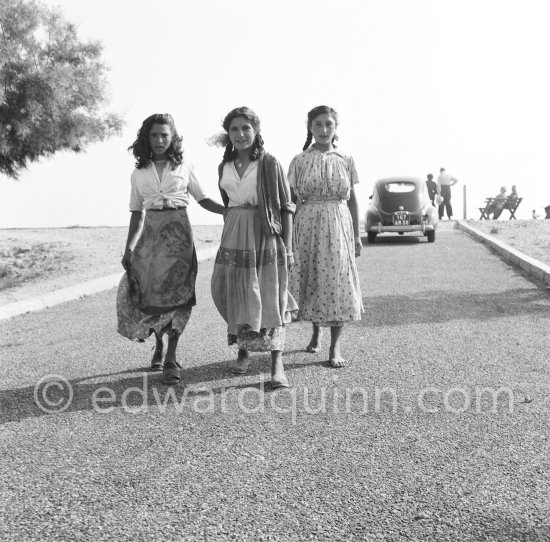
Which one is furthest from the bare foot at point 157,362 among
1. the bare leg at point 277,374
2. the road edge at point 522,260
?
the road edge at point 522,260

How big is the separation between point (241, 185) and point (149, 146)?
2.50 feet

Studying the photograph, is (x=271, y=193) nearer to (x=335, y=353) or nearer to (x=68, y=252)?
(x=335, y=353)

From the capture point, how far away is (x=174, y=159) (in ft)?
17.7

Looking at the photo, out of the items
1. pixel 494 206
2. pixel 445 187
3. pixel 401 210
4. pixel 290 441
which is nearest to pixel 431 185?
pixel 445 187

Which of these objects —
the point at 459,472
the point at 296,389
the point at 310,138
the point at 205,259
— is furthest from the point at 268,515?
the point at 205,259

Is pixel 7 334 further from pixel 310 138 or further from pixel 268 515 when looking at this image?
pixel 268 515

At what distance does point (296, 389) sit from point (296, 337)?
6.68 ft

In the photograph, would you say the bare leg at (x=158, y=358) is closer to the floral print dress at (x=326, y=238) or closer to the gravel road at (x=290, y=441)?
the gravel road at (x=290, y=441)

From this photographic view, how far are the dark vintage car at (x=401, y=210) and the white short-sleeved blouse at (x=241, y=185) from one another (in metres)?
14.7

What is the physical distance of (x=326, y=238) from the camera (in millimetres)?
5914

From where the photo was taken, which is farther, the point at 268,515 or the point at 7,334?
the point at 7,334

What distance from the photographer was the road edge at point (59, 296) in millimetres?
9344

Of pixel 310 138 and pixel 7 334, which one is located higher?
pixel 310 138

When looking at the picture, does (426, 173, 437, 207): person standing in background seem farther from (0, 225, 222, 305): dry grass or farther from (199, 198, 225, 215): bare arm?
(199, 198, 225, 215): bare arm
